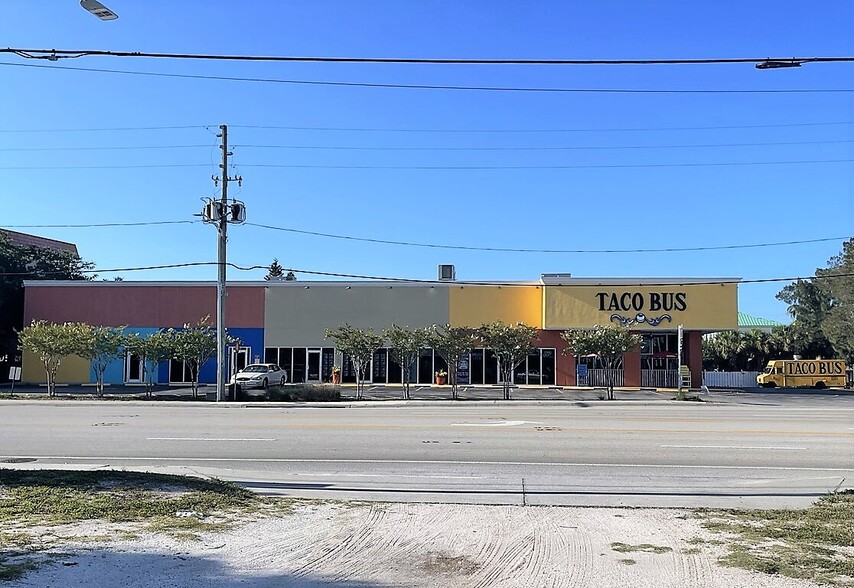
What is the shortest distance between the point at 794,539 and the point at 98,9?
9.61 metres

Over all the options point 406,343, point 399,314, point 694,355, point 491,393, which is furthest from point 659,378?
point 406,343

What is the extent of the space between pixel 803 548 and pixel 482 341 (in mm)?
27509

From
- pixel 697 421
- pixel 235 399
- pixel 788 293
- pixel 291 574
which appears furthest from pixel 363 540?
pixel 788 293

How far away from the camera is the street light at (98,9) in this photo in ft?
29.4

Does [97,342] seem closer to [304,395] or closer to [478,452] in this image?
[304,395]

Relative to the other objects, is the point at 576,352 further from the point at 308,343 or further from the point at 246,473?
the point at 246,473

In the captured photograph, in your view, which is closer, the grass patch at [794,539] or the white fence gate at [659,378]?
the grass patch at [794,539]

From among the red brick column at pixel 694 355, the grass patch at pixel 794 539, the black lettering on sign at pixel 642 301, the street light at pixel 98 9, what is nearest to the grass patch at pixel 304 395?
the black lettering on sign at pixel 642 301

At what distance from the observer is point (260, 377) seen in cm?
3791

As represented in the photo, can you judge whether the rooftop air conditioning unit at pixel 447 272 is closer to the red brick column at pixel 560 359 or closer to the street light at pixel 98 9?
the red brick column at pixel 560 359

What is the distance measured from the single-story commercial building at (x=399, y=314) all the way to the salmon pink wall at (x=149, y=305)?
6cm

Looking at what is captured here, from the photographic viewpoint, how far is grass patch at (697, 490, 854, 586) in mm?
6078

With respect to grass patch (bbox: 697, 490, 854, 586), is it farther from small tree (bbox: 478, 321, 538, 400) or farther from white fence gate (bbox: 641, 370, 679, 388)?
white fence gate (bbox: 641, 370, 679, 388)

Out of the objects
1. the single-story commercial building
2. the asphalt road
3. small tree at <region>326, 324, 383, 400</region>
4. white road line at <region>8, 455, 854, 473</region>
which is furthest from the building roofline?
white road line at <region>8, 455, 854, 473</region>
